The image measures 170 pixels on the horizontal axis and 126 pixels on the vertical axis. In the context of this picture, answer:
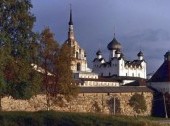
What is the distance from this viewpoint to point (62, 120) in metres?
23.5

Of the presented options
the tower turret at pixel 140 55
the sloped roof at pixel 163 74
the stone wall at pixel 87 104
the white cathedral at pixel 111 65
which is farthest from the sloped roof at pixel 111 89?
the tower turret at pixel 140 55

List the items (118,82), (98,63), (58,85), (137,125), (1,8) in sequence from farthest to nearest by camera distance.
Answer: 1. (98,63)
2. (118,82)
3. (58,85)
4. (1,8)
5. (137,125)

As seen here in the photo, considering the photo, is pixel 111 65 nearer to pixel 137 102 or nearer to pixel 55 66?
pixel 137 102

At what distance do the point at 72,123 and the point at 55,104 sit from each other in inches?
949

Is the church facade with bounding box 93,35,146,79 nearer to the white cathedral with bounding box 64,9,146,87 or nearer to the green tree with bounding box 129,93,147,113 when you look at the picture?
the white cathedral with bounding box 64,9,146,87

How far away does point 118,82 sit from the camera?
97000 mm

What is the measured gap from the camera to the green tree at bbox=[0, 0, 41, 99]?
3169 cm

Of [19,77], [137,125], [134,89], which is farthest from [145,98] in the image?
[137,125]

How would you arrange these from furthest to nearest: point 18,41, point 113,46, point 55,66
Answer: point 113,46 → point 55,66 → point 18,41

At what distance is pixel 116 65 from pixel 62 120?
98.4m

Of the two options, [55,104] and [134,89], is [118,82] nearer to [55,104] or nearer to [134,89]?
[134,89]

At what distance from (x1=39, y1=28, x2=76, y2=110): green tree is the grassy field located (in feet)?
68.1

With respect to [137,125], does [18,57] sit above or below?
above

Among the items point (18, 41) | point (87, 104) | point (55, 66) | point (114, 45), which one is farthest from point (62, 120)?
Answer: point (114, 45)
